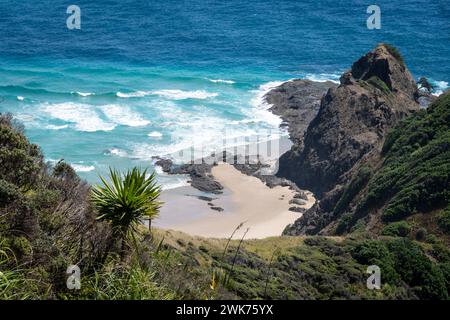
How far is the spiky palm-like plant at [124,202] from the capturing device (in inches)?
634

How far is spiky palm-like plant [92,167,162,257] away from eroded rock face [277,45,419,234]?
119ft

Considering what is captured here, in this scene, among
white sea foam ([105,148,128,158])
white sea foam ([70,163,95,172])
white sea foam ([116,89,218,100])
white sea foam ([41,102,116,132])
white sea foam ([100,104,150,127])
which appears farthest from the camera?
white sea foam ([116,89,218,100])

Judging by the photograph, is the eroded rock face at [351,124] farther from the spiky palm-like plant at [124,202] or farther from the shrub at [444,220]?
the spiky palm-like plant at [124,202]

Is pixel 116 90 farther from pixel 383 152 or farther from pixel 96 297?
pixel 96 297

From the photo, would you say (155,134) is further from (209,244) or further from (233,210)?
(209,244)

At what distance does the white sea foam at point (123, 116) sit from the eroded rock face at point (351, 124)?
1894 centimetres

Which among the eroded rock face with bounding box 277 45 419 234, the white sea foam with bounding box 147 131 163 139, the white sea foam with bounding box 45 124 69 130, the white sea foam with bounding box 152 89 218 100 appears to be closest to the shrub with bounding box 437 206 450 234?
the eroded rock face with bounding box 277 45 419 234

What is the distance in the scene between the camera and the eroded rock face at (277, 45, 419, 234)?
2189 inches

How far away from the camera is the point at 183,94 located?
267 ft

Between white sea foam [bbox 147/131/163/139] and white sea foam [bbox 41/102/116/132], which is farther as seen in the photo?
white sea foam [bbox 41/102/116/132]

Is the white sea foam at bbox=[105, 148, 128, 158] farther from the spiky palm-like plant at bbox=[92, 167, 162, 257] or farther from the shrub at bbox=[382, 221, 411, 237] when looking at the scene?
the spiky palm-like plant at bbox=[92, 167, 162, 257]
